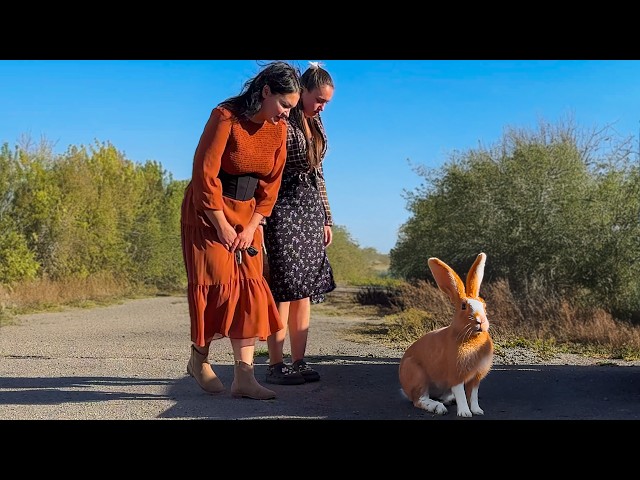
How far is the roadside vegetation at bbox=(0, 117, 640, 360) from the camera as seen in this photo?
9.20 meters

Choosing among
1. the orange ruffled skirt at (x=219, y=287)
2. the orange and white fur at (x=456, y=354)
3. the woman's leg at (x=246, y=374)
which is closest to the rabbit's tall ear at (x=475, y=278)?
the orange and white fur at (x=456, y=354)

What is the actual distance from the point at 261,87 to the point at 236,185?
2.01 feet

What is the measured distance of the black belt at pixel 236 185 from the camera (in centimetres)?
440

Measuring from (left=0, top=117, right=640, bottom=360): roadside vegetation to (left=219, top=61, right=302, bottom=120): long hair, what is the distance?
3.97m

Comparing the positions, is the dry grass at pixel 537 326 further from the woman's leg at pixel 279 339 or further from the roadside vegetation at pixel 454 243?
the woman's leg at pixel 279 339

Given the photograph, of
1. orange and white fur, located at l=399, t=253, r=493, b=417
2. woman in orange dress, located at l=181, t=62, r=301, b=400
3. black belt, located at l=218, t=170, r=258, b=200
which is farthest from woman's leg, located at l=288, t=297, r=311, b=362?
orange and white fur, located at l=399, t=253, r=493, b=417

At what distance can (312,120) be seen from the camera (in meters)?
4.91

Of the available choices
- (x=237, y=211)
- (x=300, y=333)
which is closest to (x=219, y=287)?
(x=237, y=211)

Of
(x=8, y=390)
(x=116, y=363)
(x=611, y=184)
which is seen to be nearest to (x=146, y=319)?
(x=116, y=363)

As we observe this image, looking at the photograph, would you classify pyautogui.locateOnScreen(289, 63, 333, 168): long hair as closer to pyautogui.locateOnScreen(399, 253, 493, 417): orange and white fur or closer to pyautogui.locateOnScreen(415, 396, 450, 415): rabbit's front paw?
pyautogui.locateOnScreen(399, 253, 493, 417): orange and white fur

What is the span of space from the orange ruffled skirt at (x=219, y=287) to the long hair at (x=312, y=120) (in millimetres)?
704

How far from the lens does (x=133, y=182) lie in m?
19.5

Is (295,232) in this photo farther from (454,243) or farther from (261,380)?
(454,243)

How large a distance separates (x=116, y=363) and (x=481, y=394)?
3134mm
